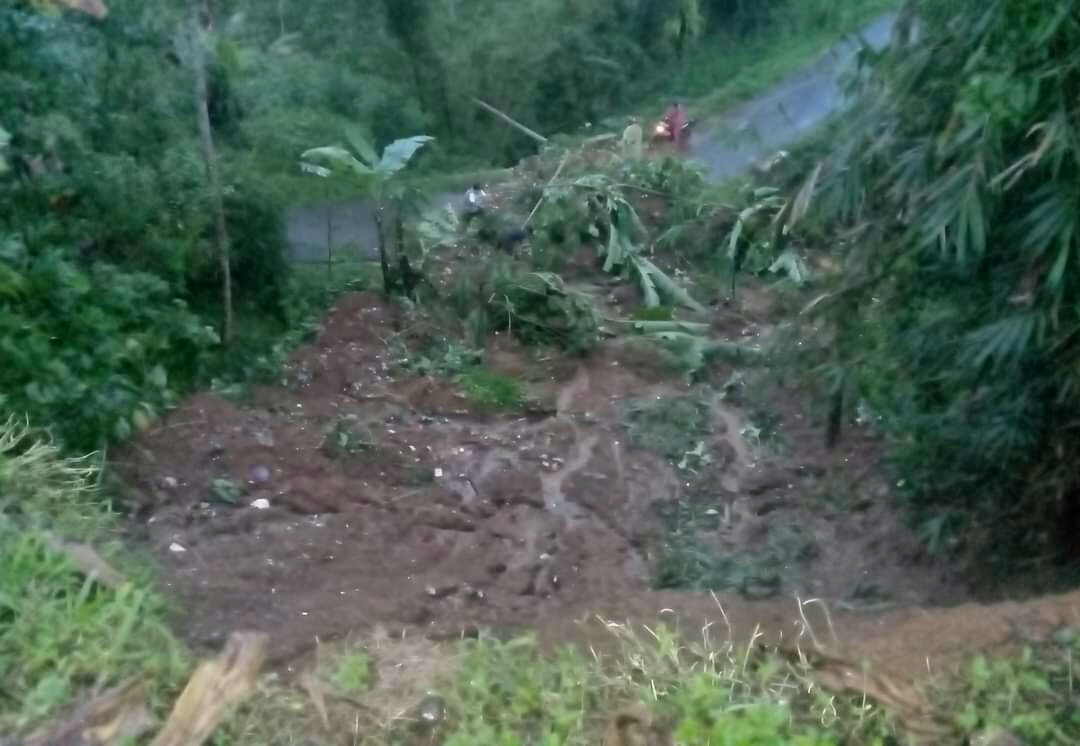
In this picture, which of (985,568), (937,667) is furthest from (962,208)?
(985,568)

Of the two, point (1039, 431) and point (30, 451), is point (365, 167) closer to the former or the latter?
point (30, 451)

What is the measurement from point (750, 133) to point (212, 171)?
3.68m

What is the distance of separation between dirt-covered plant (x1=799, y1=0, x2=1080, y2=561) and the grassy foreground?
Result: 1507 mm

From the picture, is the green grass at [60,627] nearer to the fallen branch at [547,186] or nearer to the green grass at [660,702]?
the green grass at [660,702]

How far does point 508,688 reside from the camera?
328 cm

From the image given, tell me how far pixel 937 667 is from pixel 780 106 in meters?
4.99

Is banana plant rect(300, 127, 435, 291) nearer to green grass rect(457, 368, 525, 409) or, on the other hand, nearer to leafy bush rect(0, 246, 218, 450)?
Result: green grass rect(457, 368, 525, 409)

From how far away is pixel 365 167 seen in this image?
10.3m

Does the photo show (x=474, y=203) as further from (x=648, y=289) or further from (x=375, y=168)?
(x=375, y=168)

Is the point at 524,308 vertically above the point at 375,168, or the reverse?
the point at 375,168

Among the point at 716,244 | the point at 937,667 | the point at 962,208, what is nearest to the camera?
the point at 937,667

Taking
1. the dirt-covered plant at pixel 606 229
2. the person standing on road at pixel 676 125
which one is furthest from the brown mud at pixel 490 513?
the person standing on road at pixel 676 125

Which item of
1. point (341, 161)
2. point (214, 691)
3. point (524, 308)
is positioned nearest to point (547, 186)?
point (524, 308)

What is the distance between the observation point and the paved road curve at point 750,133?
567 cm
